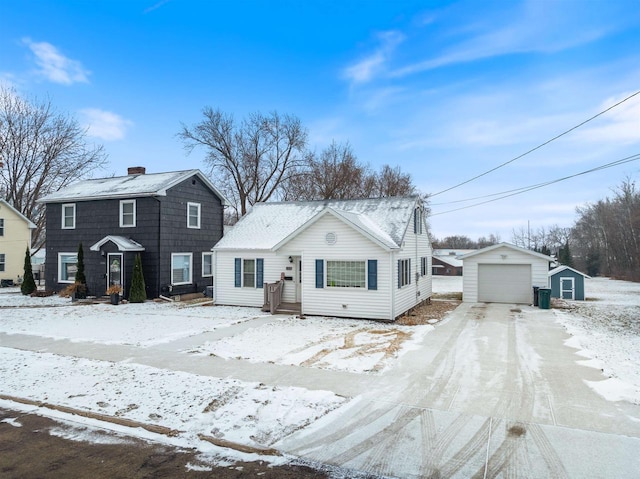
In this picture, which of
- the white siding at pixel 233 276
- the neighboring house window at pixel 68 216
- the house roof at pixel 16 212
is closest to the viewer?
the white siding at pixel 233 276

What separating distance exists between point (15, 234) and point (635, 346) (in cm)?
3514

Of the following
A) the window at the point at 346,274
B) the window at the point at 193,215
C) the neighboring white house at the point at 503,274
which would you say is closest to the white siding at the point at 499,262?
the neighboring white house at the point at 503,274

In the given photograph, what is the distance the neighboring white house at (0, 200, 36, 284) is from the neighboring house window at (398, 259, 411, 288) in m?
26.7

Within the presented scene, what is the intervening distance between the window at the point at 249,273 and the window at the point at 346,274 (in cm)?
400

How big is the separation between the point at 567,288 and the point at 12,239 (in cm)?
3657

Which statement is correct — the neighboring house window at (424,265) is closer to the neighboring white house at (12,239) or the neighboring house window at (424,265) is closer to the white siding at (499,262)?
the white siding at (499,262)

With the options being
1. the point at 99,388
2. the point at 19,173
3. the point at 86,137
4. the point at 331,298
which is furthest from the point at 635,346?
the point at 19,173

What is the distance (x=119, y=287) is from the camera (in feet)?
58.7

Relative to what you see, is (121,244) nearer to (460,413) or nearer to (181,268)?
(181,268)

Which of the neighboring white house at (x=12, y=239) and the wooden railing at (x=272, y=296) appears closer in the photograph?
the wooden railing at (x=272, y=296)

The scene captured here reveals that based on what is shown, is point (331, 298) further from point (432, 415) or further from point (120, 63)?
point (120, 63)

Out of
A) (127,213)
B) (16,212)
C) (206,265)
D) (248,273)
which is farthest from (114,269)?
(16,212)

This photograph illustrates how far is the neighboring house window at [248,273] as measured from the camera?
16.8m

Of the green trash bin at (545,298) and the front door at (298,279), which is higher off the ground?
the front door at (298,279)
